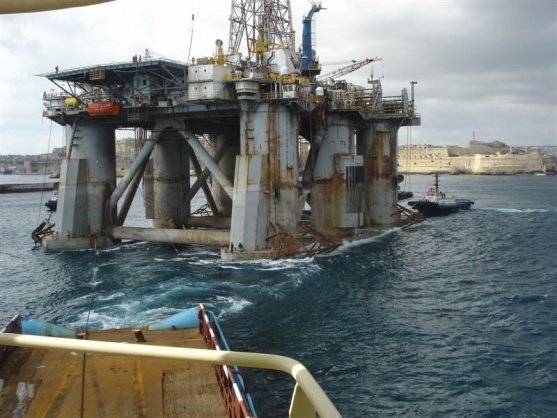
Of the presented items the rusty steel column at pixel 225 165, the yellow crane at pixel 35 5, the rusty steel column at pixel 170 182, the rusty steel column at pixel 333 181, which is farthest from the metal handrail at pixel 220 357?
the rusty steel column at pixel 225 165

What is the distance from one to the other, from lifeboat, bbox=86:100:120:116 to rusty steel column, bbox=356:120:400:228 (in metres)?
22.5

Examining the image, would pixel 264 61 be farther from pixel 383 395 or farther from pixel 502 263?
pixel 383 395

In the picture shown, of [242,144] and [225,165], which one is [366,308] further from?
[225,165]

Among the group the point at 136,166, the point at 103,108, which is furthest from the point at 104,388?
the point at 136,166

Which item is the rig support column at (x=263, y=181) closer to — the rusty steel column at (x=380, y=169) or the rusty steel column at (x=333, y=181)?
the rusty steel column at (x=333, y=181)

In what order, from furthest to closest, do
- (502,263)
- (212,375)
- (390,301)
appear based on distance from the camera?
(502,263) < (390,301) < (212,375)

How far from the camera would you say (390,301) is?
25.4m

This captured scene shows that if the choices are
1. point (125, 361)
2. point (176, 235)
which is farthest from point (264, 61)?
point (125, 361)

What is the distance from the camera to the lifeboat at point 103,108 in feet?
122

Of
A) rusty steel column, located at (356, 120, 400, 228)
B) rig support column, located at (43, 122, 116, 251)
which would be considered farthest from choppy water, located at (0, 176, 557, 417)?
rusty steel column, located at (356, 120, 400, 228)

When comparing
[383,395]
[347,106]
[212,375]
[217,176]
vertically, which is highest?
[347,106]

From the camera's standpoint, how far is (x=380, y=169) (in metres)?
48.1

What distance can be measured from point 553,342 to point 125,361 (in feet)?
50.8

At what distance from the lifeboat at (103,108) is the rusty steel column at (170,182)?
6.74 m
